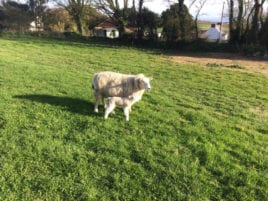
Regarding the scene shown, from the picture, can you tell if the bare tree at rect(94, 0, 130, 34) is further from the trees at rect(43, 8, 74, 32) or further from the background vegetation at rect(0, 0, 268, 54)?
the trees at rect(43, 8, 74, 32)

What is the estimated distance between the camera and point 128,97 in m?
7.75

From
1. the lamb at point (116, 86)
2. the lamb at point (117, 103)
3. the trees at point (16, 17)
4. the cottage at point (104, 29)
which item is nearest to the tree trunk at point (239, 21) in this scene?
the cottage at point (104, 29)

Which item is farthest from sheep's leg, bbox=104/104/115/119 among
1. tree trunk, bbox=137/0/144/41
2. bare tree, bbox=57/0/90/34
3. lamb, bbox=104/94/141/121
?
bare tree, bbox=57/0/90/34

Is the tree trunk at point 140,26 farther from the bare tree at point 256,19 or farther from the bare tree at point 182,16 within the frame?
the bare tree at point 256,19

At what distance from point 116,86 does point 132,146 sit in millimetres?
2067

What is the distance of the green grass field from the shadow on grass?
28mm

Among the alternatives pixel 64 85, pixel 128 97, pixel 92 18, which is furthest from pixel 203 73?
pixel 92 18

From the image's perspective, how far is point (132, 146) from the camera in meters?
6.52

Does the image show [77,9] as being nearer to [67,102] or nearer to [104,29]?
[104,29]

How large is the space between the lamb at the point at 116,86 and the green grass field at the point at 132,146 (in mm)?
550

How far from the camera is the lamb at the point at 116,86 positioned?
311 inches

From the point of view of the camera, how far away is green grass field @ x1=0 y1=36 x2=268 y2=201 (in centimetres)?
531

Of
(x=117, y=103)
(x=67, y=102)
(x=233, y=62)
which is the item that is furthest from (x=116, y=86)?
(x=233, y=62)

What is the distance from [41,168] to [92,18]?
118 feet
